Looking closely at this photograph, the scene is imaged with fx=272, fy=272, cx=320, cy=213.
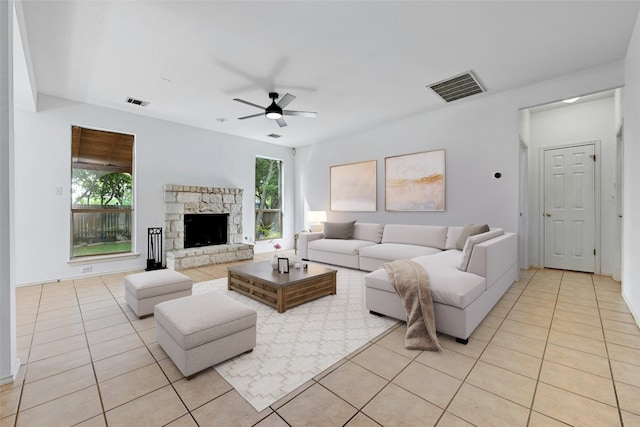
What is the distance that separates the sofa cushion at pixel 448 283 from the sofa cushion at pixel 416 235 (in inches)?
62.6

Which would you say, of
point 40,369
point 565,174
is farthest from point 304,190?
point 40,369

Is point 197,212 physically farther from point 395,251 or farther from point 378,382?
point 378,382

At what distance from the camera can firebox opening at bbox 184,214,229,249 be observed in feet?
18.3

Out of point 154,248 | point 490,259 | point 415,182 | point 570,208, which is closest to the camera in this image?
point 490,259

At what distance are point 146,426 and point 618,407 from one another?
8.46ft

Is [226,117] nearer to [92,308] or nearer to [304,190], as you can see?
[304,190]

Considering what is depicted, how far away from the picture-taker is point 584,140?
14.6 ft

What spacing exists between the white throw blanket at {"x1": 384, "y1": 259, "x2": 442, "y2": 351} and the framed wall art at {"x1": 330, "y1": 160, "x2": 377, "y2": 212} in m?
3.46

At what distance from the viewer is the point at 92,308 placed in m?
3.07

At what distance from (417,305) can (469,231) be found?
7.18 feet

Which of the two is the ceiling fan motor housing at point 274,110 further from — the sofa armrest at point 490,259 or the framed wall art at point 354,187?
the sofa armrest at point 490,259

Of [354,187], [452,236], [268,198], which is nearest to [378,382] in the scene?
[452,236]

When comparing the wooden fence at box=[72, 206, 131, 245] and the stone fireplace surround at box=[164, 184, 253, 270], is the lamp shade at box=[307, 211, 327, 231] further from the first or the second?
the wooden fence at box=[72, 206, 131, 245]

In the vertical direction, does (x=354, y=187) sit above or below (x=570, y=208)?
above
